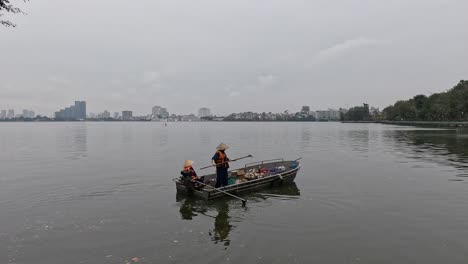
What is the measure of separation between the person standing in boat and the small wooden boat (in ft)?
2.00

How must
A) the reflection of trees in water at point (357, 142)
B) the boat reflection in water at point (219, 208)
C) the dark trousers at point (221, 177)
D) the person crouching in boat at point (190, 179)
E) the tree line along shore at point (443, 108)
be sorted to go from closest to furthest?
the boat reflection in water at point (219, 208) → the person crouching in boat at point (190, 179) → the dark trousers at point (221, 177) → the reflection of trees in water at point (357, 142) → the tree line along shore at point (443, 108)

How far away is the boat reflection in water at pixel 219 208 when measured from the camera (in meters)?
14.8

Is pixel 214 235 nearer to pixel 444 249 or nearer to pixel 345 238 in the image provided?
pixel 345 238

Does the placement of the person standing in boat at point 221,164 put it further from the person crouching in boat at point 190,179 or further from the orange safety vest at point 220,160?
the person crouching in boat at point 190,179

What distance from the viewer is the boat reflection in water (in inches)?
583

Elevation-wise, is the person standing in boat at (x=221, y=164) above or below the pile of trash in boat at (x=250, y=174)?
above

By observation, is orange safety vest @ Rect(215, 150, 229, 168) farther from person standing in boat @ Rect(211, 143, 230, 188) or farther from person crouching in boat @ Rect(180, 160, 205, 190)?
person crouching in boat @ Rect(180, 160, 205, 190)

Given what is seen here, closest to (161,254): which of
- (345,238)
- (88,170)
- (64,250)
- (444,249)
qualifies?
(64,250)

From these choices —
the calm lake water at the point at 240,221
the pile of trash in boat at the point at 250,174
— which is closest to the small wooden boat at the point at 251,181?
the pile of trash in boat at the point at 250,174

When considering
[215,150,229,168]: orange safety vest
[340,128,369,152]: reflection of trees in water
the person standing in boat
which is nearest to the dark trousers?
the person standing in boat

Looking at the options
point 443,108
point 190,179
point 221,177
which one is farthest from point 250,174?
point 443,108

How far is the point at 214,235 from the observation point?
1442cm

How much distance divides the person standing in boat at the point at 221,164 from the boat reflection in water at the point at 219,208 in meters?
1.06

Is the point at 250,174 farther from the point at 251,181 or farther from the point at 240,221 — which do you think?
the point at 240,221
